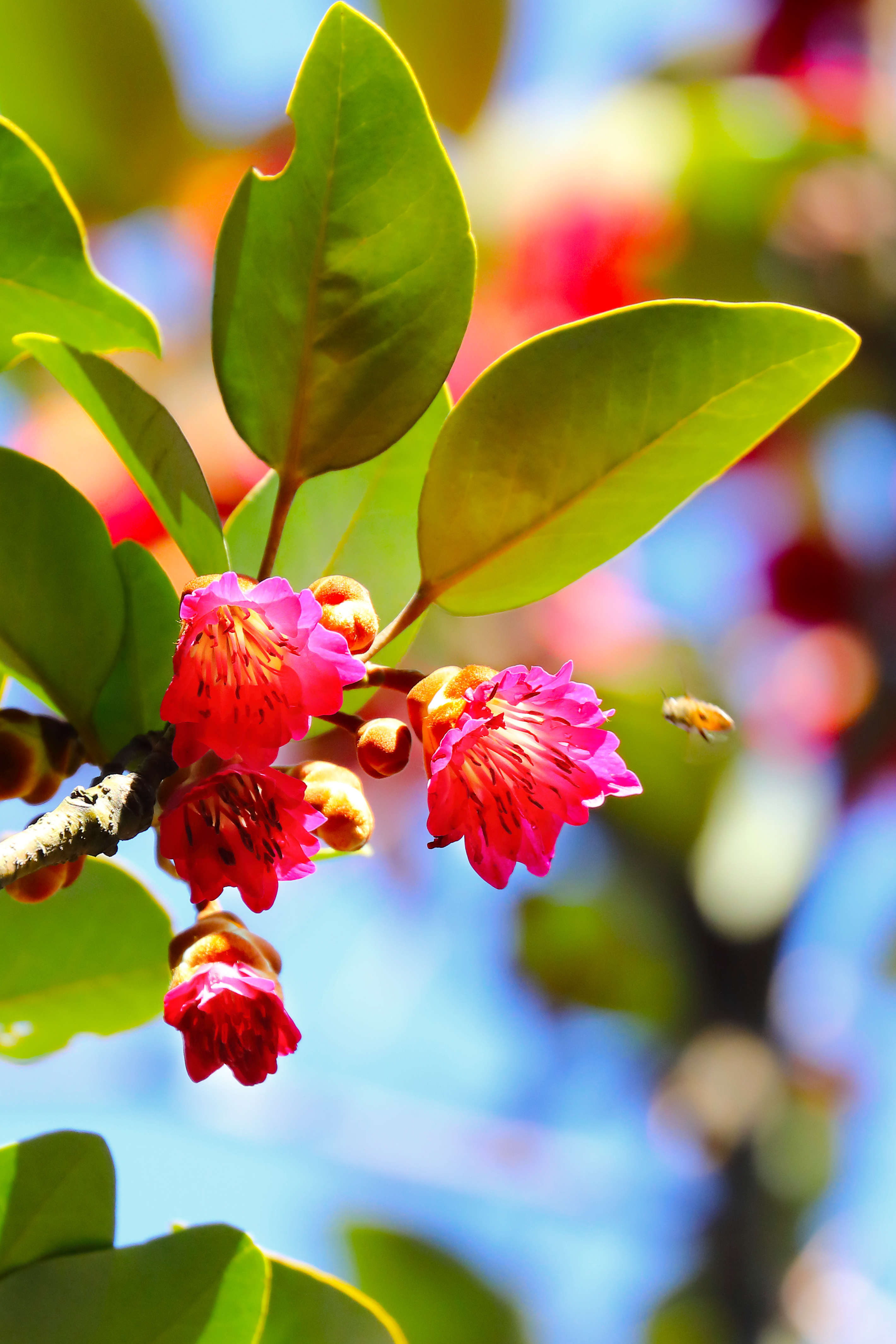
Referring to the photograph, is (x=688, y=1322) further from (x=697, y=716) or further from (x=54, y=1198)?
(x=54, y=1198)

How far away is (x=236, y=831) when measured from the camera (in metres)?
0.49

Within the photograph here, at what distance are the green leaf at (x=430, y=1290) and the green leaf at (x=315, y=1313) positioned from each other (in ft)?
5.89

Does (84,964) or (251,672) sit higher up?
(251,672)

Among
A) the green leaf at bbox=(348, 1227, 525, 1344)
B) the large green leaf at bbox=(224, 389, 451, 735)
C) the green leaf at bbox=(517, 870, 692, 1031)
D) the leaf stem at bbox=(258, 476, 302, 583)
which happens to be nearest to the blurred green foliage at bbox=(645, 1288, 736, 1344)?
the green leaf at bbox=(348, 1227, 525, 1344)

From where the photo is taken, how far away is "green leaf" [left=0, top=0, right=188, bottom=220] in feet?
7.73

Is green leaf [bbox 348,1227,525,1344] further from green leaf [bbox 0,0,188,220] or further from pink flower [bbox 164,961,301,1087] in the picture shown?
green leaf [bbox 0,0,188,220]

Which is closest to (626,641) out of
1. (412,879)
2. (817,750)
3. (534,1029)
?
(817,750)

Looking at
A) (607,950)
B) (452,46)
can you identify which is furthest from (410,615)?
(452,46)

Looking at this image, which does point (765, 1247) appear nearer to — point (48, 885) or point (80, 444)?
point (48, 885)

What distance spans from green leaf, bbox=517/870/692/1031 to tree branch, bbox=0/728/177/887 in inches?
81.7

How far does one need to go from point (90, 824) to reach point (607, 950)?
227cm

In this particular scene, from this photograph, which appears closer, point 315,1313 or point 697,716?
point 315,1313

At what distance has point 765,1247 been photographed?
6.34ft

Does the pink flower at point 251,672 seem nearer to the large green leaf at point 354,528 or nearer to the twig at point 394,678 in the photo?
the twig at point 394,678
